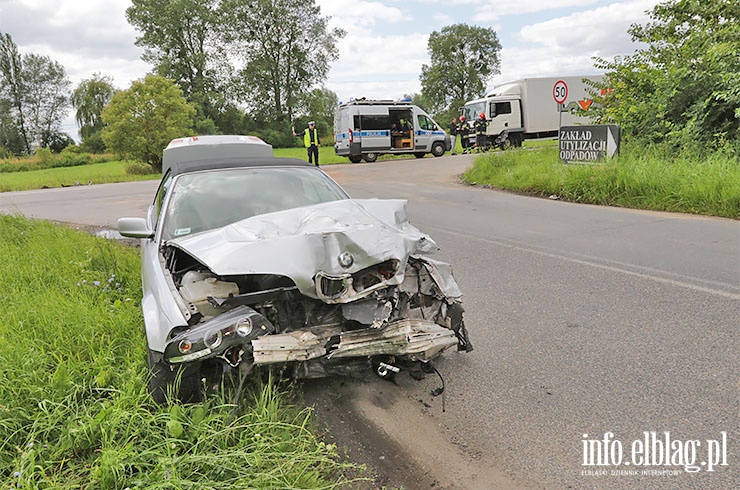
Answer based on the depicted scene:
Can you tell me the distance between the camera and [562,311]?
4.87 meters

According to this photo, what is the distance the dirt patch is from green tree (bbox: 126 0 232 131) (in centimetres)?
4789

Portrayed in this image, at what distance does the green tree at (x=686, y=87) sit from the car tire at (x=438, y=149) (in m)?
11.7

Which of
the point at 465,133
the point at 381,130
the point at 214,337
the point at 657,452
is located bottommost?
the point at 657,452

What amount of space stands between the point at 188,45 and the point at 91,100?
65.8 feet

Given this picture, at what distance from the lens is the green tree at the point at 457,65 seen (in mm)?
70938

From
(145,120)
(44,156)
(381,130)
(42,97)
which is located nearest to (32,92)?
(42,97)

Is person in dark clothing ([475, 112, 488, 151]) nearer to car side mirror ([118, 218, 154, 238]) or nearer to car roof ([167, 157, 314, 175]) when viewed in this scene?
car roof ([167, 157, 314, 175])

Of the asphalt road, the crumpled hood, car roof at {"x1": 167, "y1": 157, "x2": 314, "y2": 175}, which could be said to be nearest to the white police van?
the asphalt road

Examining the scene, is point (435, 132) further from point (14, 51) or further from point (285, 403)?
point (14, 51)

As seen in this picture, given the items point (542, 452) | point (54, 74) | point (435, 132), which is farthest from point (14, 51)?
point (542, 452)

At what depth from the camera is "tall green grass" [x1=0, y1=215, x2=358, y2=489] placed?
2520mm

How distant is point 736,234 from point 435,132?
2089cm

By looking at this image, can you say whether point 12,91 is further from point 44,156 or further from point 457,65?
point 457,65

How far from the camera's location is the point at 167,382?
3082mm
